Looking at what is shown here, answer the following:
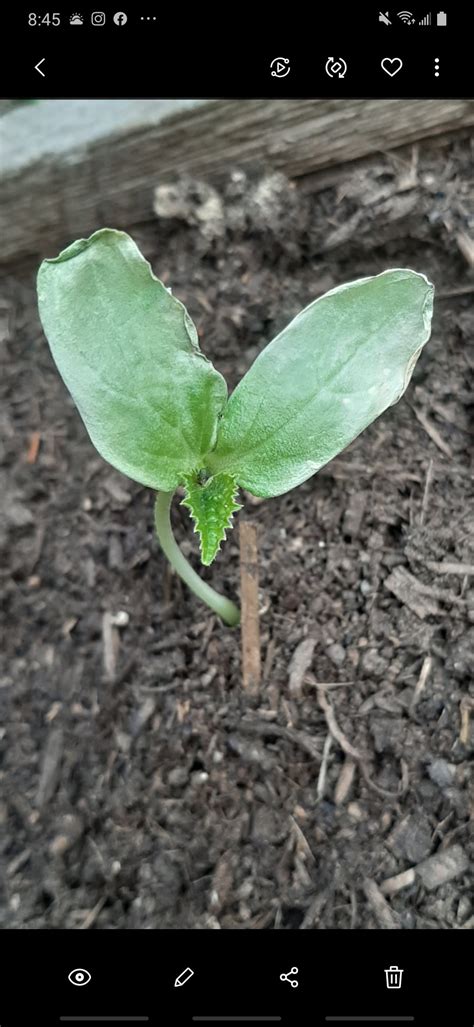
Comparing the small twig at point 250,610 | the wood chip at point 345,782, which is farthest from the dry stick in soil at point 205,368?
the wood chip at point 345,782

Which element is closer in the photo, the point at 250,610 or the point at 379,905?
the point at 379,905

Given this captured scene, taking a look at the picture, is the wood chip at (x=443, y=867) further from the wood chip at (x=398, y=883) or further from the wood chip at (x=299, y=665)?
the wood chip at (x=299, y=665)

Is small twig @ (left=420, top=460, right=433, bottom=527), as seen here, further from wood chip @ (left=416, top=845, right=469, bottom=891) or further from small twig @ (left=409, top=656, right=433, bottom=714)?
wood chip @ (left=416, top=845, right=469, bottom=891)

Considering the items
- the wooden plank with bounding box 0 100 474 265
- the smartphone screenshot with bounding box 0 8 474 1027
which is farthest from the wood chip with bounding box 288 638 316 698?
the wooden plank with bounding box 0 100 474 265

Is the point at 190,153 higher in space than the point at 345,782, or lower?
higher

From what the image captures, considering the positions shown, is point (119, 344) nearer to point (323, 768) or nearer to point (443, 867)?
point (323, 768)
